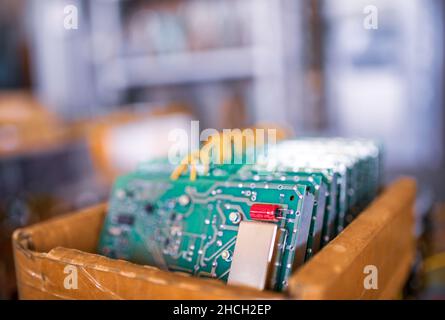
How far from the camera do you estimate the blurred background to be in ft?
11.4

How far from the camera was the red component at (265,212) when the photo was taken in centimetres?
105

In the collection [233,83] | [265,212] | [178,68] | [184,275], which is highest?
[178,68]

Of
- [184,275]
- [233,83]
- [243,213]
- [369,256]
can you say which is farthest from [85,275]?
[233,83]

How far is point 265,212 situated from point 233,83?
10.8 feet

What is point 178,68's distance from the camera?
4.27 metres

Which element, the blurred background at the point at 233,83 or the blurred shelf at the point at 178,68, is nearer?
the blurred background at the point at 233,83

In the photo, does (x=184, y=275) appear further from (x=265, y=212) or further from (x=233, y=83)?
(x=233, y=83)

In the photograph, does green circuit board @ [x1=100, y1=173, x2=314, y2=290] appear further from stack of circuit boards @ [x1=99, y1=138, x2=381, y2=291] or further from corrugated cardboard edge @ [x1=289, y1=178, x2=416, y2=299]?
corrugated cardboard edge @ [x1=289, y1=178, x2=416, y2=299]

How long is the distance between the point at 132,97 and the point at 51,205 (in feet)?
7.73

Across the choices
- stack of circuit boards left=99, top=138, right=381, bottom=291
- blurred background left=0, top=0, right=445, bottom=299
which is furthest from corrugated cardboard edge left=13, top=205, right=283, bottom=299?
blurred background left=0, top=0, right=445, bottom=299

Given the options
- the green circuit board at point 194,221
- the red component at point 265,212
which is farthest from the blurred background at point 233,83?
the red component at point 265,212

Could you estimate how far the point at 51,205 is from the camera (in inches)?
94.3

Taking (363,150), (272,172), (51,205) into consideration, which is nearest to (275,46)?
(51,205)

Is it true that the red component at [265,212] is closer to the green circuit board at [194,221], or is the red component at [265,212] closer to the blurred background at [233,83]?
the green circuit board at [194,221]
